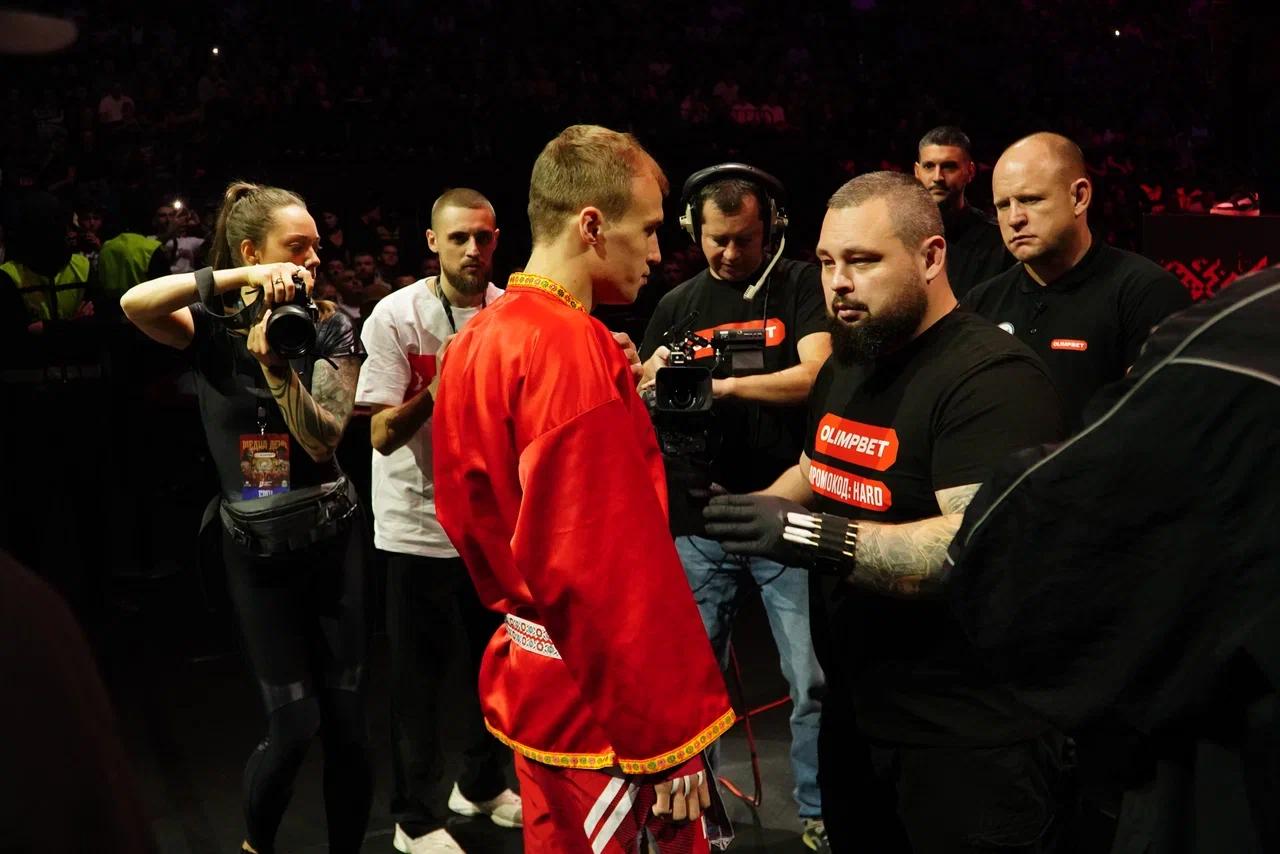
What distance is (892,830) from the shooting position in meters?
2.30

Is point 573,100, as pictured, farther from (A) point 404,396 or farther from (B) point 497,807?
(B) point 497,807

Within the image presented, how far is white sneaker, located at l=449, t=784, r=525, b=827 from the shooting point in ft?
11.9

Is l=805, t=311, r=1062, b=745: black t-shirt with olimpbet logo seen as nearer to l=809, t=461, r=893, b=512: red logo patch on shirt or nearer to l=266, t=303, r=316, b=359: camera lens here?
l=809, t=461, r=893, b=512: red logo patch on shirt

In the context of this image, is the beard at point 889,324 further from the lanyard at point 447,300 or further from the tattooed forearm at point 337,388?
the lanyard at point 447,300

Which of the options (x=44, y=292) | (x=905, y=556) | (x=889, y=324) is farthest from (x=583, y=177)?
(x=44, y=292)

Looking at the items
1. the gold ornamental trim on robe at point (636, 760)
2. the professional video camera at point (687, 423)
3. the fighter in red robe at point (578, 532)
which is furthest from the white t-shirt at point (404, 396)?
the gold ornamental trim on robe at point (636, 760)

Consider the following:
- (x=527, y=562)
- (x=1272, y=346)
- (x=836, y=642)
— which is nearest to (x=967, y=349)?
(x=836, y=642)

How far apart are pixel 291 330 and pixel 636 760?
4.11 feet

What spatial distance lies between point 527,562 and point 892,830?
94 centimetres

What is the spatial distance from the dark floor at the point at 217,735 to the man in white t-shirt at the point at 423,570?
14 cm

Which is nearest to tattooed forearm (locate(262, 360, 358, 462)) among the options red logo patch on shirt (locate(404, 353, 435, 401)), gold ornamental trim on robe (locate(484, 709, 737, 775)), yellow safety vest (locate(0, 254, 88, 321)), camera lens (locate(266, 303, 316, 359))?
camera lens (locate(266, 303, 316, 359))

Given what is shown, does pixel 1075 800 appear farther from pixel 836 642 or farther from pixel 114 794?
pixel 114 794

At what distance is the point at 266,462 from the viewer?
→ 281 cm

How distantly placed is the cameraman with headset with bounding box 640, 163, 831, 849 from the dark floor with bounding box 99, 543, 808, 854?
0.39 metres
